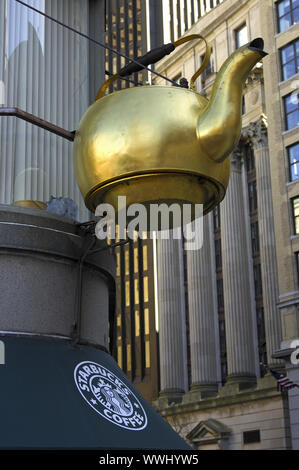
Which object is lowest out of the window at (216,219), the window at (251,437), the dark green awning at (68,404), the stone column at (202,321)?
the dark green awning at (68,404)

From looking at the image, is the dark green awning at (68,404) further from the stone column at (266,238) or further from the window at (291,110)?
the stone column at (266,238)

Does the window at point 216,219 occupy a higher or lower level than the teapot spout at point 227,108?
higher

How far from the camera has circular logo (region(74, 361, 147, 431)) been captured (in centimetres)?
425

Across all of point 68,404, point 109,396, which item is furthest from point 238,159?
point 68,404

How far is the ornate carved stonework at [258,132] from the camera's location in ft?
189

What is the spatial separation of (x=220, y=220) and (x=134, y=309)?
110 feet

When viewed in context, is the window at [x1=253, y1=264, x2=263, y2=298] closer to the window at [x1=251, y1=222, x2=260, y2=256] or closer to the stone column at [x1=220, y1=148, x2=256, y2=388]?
the stone column at [x1=220, y1=148, x2=256, y2=388]

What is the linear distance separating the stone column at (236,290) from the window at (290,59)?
44.3 ft

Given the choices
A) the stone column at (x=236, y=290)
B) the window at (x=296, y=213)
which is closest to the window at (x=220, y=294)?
the stone column at (x=236, y=290)

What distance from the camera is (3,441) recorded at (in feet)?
12.0

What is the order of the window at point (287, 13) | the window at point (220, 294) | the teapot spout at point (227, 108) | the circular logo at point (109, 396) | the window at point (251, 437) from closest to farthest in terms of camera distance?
the teapot spout at point (227, 108)
the circular logo at point (109, 396)
the window at point (287, 13)
the window at point (251, 437)
the window at point (220, 294)

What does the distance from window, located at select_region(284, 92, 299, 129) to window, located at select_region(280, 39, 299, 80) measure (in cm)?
147

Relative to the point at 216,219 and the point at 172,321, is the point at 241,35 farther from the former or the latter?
the point at 172,321

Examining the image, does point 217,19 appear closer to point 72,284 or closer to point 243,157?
point 243,157
